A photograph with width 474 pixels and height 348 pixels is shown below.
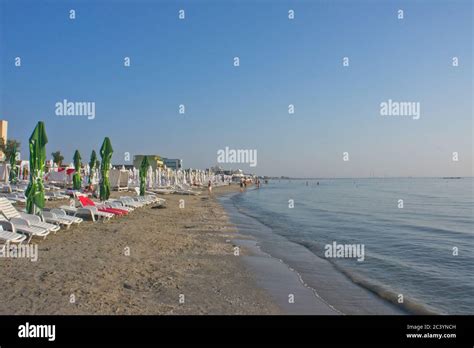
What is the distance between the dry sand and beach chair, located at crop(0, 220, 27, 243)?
0.50 metres

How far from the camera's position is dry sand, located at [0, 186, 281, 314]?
527 cm

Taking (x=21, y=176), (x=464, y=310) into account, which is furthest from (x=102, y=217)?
(x=21, y=176)

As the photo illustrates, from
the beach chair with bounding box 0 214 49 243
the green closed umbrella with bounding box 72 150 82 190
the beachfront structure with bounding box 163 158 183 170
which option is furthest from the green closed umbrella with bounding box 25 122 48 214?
the beachfront structure with bounding box 163 158 183 170

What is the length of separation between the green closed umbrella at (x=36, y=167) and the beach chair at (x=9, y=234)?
1450mm

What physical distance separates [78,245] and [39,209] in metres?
1.92

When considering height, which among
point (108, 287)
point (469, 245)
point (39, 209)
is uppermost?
point (39, 209)

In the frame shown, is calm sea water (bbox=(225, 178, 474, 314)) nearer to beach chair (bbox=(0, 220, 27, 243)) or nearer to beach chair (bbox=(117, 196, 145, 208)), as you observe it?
beach chair (bbox=(117, 196, 145, 208))

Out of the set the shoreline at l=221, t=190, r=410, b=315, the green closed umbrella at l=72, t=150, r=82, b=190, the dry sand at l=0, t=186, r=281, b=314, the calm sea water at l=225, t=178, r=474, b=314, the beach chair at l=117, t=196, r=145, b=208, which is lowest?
the calm sea water at l=225, t=178, r=474, b=314

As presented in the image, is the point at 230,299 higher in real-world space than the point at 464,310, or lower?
higher

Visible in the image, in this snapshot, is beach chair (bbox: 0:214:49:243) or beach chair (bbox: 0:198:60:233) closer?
beach chair (bbox: 0:214:49:243)

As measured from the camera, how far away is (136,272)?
23.5ft

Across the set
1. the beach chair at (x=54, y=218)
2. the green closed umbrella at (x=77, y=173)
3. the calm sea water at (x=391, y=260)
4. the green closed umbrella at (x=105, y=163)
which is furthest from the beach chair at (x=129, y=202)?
the green closed umbrella at (x=77, y=173)

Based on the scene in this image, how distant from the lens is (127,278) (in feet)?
22.0
